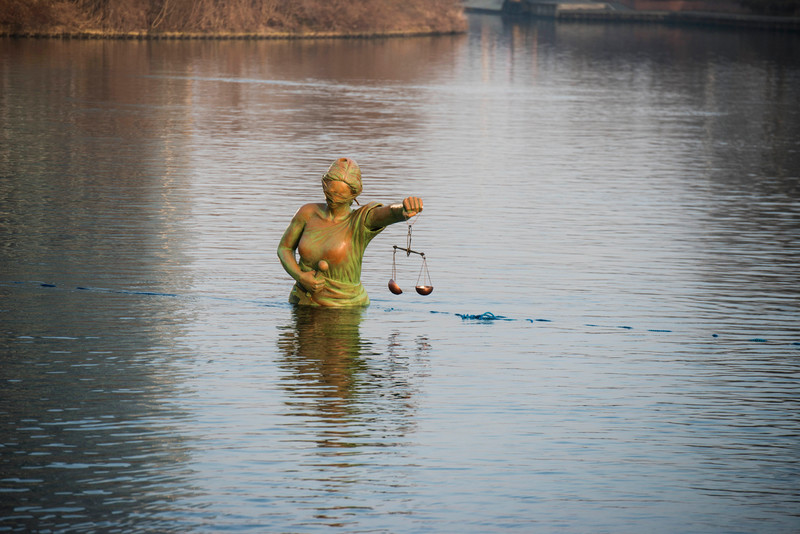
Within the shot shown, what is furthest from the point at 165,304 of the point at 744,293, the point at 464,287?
the point at 744,293

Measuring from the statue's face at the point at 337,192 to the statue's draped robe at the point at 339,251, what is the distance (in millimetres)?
138

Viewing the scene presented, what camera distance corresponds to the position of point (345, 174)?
394 inches

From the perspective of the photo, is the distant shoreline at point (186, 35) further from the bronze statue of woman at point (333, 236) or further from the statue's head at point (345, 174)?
the statue's head at point (345, 174)

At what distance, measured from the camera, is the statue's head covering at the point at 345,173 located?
9.99 meters

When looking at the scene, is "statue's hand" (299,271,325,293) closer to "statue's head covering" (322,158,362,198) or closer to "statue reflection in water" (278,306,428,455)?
"statue reflection in water" (278,306,428,455)

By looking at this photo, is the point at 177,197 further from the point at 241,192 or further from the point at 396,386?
the point at 396,386

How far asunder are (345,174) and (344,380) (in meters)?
2.16

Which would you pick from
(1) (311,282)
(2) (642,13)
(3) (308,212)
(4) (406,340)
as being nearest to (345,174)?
(3) (308,212)

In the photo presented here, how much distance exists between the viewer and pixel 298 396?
799 centimetres

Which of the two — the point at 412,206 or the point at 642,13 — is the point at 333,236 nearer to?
the point at 412,206

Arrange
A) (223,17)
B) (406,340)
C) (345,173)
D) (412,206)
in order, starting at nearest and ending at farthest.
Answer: (412,206) → (406,340) → (345,173) → (223,17)

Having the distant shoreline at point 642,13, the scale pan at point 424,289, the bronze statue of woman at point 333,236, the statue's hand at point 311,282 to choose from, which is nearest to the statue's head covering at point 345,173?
the bronze statue of woman at point 333,236

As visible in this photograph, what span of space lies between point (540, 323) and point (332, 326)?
169 cm

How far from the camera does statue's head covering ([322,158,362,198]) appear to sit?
9.99m
